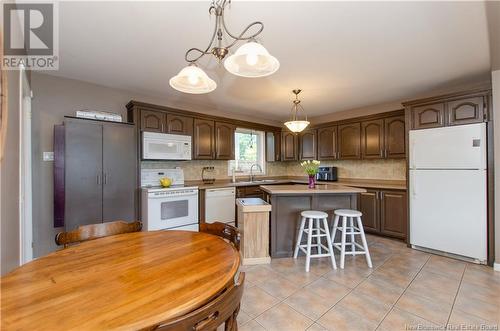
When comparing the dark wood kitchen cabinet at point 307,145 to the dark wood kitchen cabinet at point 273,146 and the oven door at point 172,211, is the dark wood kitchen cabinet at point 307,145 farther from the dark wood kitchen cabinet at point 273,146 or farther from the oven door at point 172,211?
the oven door at point 172,211

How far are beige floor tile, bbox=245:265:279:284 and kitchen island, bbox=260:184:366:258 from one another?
13.9 inches

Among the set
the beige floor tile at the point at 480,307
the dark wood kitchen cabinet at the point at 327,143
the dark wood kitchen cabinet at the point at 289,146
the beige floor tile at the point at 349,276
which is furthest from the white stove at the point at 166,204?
the beige floor tile at the point at 480,307

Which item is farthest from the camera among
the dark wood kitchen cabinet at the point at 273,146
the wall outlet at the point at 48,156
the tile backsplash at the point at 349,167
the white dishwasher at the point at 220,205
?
the dark wood kitchen cabinet at the point at 273,146

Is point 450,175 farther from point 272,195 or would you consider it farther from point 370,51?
point 272,195

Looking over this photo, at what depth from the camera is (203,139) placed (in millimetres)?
4180

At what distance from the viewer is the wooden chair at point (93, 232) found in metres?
1.46

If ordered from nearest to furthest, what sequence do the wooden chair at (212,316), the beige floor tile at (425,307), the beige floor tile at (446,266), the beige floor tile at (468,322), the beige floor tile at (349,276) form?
the wooden chair at (212,316)
the beige floor tile at (468,322)
the beige floor tile at (425,307)
the beige floor tile at (349,276)
the beige floor tile at (446,266)

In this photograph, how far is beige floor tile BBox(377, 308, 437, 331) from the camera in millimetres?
1654

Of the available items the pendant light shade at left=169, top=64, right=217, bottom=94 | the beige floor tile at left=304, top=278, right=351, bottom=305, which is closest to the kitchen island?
the beige floor tile at left=304, top=278, right=351, bottom=305

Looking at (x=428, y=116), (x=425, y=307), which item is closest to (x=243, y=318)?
(x=425, y=307)

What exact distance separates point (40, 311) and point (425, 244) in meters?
4.02

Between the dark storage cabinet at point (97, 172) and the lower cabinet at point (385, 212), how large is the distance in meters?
3.78

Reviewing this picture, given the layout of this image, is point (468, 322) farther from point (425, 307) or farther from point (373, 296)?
point (373, 296)

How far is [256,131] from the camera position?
5.49 metres
